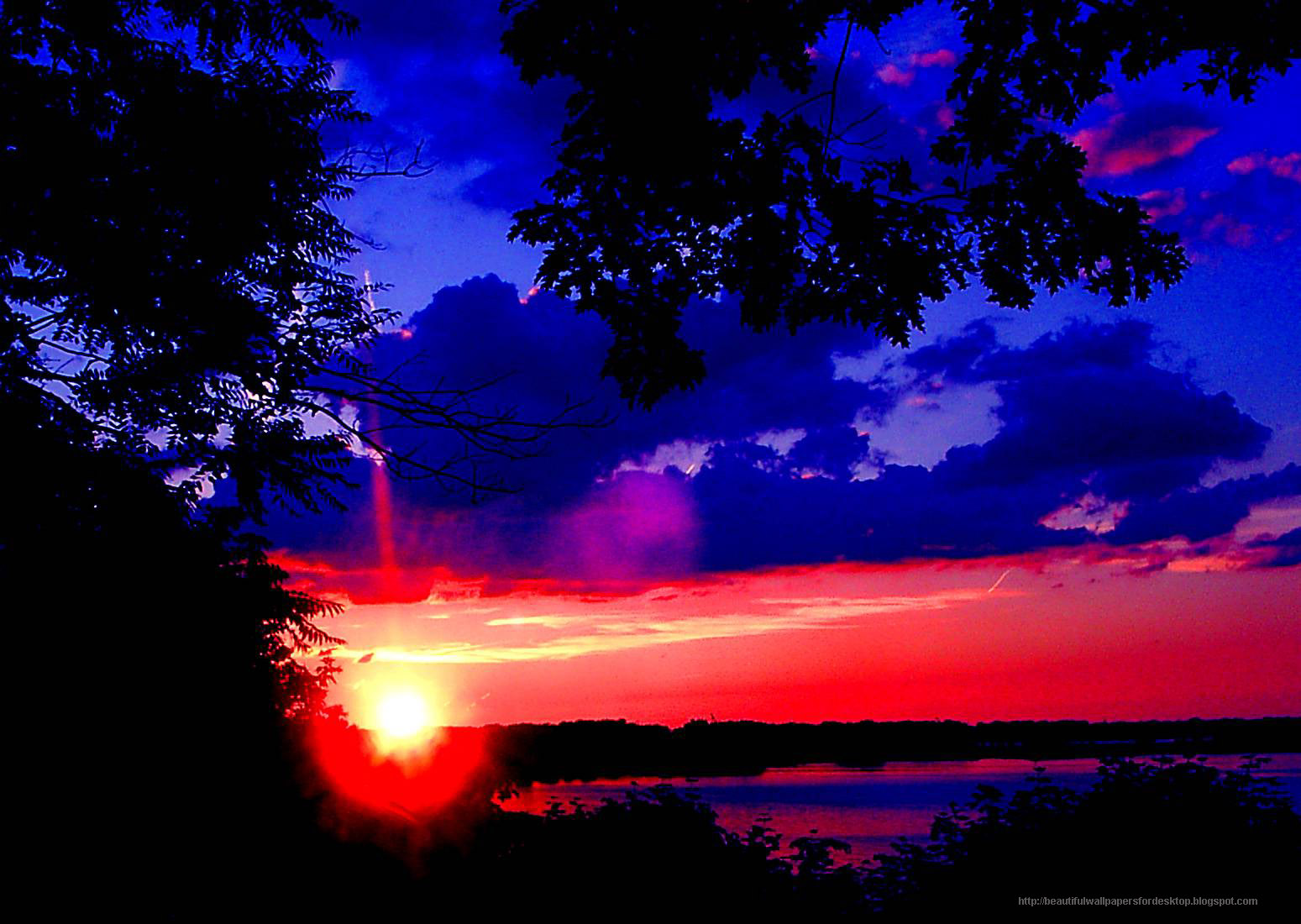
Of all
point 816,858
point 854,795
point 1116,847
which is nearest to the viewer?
point 1116,847

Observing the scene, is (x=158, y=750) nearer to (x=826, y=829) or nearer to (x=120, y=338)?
(x=120, y=338)

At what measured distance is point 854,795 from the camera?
103 meters

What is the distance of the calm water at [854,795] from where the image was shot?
59.9 metres

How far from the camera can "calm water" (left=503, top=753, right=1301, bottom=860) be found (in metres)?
59.9

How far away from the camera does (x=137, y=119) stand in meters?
10.8

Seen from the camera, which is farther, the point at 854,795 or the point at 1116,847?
the point at 854,795

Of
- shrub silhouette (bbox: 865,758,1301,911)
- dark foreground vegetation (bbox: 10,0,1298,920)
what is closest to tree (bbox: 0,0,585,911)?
dark foreground vegetation (bbox: 10,0,1298,920)

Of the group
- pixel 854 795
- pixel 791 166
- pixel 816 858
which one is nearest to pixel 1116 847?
pixel 816 858

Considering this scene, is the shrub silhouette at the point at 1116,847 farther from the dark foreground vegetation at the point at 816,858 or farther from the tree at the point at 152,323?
the tree at the point at 152,323

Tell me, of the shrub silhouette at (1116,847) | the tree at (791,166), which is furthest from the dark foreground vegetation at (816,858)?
the tree at (791,166)

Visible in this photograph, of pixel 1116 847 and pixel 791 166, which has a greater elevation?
pixel 791 166

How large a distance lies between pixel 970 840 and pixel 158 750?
17.5 meters

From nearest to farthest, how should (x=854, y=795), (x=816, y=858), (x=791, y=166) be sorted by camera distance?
(x=791, y=166)
(x=816, y=858)
(x=854, y=795)

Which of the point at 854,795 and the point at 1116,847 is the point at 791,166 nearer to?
the point at 1116,847
